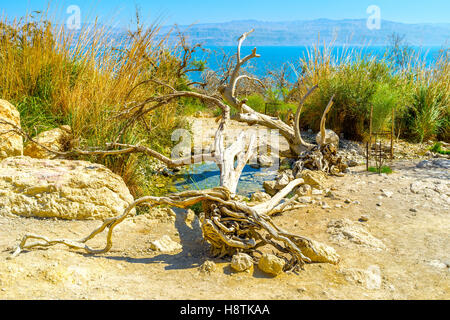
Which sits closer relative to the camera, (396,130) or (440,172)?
(440,172)

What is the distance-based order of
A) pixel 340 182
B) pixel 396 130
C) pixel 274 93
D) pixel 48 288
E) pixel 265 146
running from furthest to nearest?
pixel 274 93, pixel 396 130, pixel 265 146, pixel 340 182, pixel 48 288

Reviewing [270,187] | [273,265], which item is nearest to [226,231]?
[273,265]

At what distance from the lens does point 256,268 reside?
2.69 meters

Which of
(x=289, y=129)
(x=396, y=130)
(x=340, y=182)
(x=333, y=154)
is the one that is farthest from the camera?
(x=396, y=130)

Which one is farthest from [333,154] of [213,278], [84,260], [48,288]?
[48,288]

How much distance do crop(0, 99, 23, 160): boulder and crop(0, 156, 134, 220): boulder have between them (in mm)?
500

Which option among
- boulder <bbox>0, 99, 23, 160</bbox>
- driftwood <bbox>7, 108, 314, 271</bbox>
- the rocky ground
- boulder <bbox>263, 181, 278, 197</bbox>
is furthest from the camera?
boulder <bbox>263, 181, 278, 197</bbox>

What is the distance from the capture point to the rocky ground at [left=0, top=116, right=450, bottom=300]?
231 cm

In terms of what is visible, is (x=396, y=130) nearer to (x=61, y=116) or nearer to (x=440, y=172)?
(x=440, y=172)

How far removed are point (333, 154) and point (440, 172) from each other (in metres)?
1.39

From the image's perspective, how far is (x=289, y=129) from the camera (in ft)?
21.1

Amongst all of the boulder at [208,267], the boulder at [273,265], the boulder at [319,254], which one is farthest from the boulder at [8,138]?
the boulder at [319,254]

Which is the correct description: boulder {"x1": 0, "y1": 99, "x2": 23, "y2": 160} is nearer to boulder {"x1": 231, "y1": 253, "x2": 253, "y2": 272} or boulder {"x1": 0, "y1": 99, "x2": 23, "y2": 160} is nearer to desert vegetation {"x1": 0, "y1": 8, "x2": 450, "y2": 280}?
desert vegetation {"x1": 0, "y1": 8, "x2": 450, "y2": 280}

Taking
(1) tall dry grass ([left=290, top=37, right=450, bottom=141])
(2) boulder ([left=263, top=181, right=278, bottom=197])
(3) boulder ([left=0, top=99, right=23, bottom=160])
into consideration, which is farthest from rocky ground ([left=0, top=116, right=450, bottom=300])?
(1) tall dry grass ([left=290, top=37, right=450, bottom=141])
